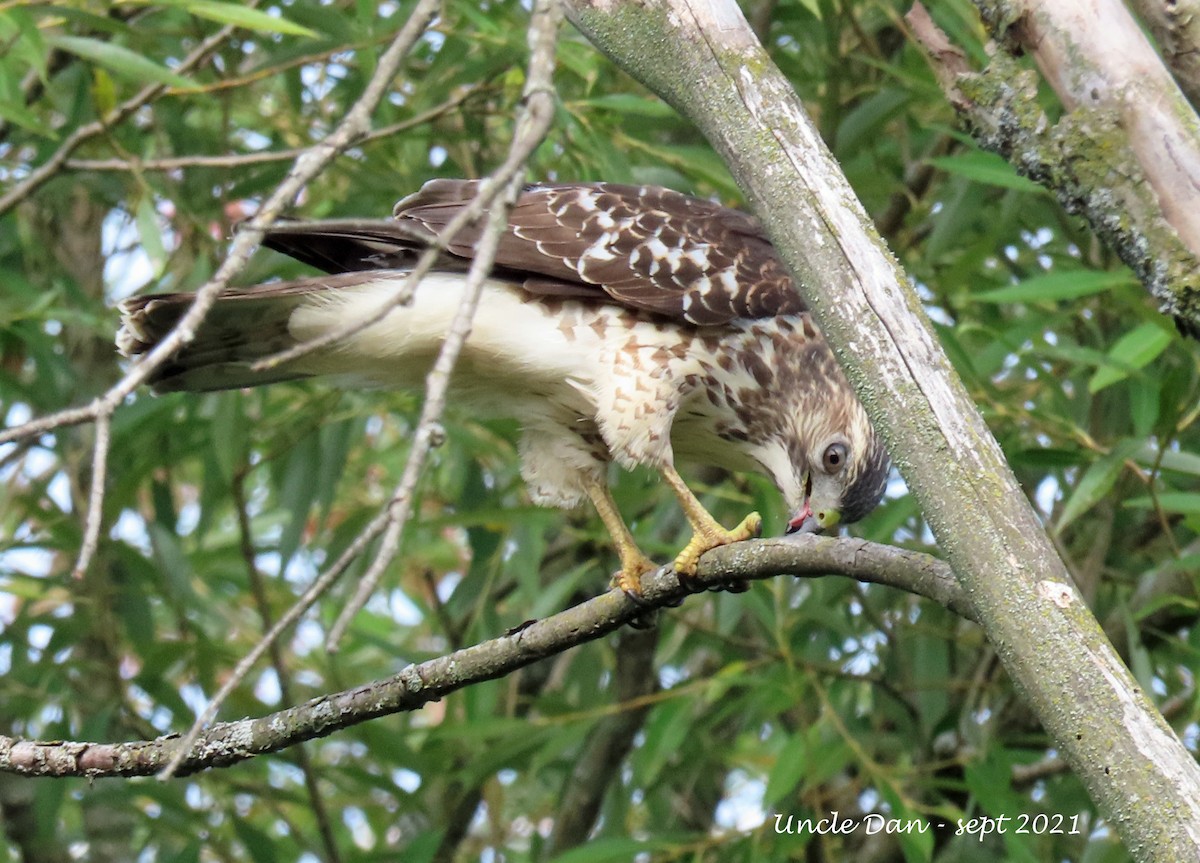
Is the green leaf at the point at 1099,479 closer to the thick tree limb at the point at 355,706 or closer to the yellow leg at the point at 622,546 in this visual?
the yellow leg at the point at 622,546

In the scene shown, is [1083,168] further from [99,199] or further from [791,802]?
[99,199]

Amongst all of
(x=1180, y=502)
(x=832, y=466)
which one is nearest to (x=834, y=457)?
(x=832, y=466)

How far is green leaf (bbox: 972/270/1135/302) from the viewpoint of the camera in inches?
148

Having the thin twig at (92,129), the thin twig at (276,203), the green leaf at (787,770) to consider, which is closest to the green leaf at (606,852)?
the green leaf at (787,770)

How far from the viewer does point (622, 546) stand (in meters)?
3.58

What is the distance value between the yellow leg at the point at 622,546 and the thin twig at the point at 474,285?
1.55 m

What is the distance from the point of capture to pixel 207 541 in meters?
6.44

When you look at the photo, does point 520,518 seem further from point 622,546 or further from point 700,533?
point 700,533

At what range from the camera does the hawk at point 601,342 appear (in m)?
3.51

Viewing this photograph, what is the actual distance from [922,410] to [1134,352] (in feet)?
5.84

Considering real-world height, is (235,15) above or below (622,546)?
above

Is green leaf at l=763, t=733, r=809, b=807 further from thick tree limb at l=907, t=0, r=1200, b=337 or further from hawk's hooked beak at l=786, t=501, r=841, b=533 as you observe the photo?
thick tree limb at l=907, t=0, r=1200, b=337

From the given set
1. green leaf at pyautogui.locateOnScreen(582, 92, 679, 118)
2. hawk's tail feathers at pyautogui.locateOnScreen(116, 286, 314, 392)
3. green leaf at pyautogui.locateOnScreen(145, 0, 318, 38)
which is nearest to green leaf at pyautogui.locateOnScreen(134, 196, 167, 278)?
hawk's tail feathers at pyautogui.locateOnScreen(116, 286, 314, 392)

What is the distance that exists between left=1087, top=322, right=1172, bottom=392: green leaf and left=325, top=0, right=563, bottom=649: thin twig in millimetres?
2304
